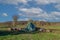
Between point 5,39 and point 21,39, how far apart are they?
1610 mm

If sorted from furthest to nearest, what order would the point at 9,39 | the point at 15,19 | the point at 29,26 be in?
the point at 15,19
the point at 29,26
the point at 9,39

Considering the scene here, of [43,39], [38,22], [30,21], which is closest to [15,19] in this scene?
[38,22]

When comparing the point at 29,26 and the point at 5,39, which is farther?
the point at 29,26

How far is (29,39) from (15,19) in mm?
40514

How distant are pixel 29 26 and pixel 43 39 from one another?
14228 millimetres

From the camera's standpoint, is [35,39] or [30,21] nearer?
[35,39]

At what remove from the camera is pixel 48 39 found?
59.0ft

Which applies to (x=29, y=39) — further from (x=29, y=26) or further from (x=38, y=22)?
(x=38, y=22)

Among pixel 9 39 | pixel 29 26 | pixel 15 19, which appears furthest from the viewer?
pixel 15 19

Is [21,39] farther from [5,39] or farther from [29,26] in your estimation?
[29,26]

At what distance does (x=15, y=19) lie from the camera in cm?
5778

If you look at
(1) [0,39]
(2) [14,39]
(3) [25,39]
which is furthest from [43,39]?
(1) [0,39]

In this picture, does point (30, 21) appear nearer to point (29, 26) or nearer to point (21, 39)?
point (29, 26)

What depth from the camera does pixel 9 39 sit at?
56.7 feet
